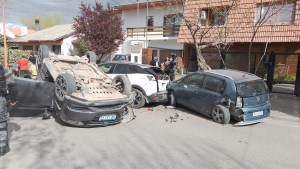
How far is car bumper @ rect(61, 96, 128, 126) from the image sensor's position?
6113 mm

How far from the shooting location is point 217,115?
7.55 meters

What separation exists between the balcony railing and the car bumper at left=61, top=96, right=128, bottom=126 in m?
16.4

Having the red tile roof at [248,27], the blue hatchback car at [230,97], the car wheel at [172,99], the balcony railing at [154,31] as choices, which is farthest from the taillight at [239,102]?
the balcony railing at [154,31]

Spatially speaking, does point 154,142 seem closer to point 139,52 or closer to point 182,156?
point 182,156

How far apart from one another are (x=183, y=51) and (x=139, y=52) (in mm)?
6134

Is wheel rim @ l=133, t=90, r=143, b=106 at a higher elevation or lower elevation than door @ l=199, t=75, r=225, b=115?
lower

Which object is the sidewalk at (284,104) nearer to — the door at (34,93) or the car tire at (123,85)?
the car tire at (123,85)

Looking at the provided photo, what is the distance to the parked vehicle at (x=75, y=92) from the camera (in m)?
6.19

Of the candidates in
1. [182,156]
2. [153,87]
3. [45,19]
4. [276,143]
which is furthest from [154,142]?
[45,19]

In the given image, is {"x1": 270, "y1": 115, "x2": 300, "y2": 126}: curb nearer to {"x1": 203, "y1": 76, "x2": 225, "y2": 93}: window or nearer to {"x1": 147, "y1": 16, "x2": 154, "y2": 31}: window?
{"x1": 203, "y1": 76, "x2": 225, "y2": 93}: window

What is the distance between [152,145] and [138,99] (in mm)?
3773

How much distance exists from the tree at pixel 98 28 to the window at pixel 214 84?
1612 cm

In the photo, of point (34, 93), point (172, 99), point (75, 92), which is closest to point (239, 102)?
point (172, 99)

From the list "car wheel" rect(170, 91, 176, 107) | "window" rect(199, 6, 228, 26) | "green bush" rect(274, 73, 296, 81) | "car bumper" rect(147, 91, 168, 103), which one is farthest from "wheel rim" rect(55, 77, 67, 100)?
"green bush" rect(274, 73, 296, 81)
